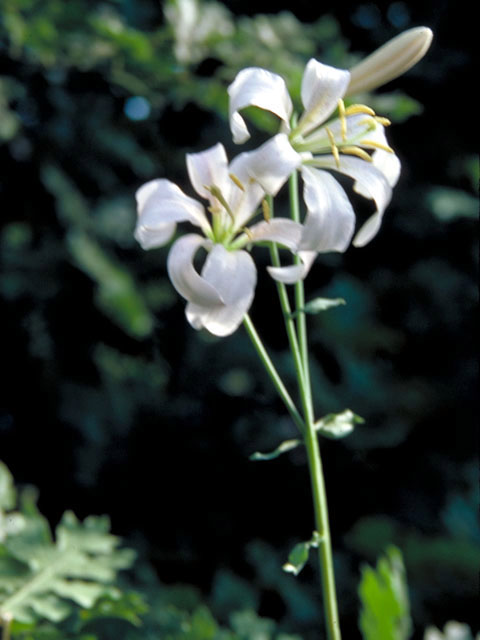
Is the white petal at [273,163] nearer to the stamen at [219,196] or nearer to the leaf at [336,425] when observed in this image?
the stamen at [219,196]

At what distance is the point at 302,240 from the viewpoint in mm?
456

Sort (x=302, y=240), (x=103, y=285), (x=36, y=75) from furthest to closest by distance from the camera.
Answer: (x=36, y=75) → (x=103, y=285) → (x=302, y=240)

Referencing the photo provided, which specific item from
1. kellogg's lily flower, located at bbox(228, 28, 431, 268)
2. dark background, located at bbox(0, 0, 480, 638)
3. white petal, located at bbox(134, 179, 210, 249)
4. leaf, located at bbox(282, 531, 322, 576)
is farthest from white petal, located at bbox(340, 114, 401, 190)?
dark background, located at bbox(0, 0, 480, 638)

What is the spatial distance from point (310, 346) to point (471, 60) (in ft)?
1.91

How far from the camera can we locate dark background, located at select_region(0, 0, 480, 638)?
1.21m

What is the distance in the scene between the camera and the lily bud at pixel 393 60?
55 cm

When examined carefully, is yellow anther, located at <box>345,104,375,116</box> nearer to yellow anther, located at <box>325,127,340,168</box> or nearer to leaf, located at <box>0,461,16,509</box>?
yellow anther, located at <box>325,127,340,168</box>

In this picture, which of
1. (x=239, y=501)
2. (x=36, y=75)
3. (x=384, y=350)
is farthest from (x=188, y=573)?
(x=36, y=75)

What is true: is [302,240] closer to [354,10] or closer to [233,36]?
[233,36]

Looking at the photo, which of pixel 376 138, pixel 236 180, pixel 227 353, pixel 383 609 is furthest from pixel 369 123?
pixel 227 353

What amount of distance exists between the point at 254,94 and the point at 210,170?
0.07 m

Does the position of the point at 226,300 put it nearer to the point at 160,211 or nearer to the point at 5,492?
the point at 160,211

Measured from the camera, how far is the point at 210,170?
521 millimetres

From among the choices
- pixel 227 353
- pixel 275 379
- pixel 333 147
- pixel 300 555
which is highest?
pixel 227 353
